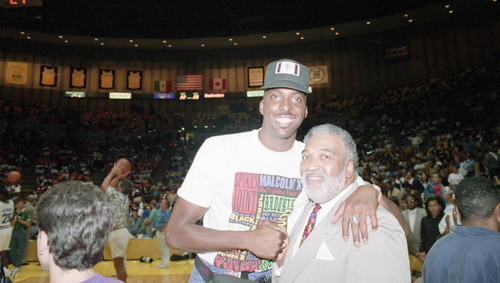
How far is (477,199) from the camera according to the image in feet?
8.57

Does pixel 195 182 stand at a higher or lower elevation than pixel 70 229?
higher

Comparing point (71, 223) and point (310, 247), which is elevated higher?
point (71, 223)

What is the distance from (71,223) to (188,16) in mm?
23380

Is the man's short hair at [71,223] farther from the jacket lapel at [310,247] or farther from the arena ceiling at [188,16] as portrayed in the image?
the arena ceiling at [188,16]

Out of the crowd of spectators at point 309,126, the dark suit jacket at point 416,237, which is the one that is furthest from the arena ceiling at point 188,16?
the dark suit jacket at point 416,237

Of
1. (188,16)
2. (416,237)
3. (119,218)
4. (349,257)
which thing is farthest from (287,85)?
(188,16)

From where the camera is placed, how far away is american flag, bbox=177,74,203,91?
28.2 metres

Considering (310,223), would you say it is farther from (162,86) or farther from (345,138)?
(162,86)

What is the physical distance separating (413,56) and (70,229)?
26.3 meters

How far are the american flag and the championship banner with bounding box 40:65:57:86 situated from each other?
31.7ft

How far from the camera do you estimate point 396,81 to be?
24.4 m

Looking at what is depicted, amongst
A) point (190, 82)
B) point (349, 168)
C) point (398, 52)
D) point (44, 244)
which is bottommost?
point (44, 244)

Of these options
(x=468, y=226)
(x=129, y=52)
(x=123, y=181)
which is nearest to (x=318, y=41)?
(x=129, y=52)

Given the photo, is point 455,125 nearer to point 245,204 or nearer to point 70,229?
point 245,204
